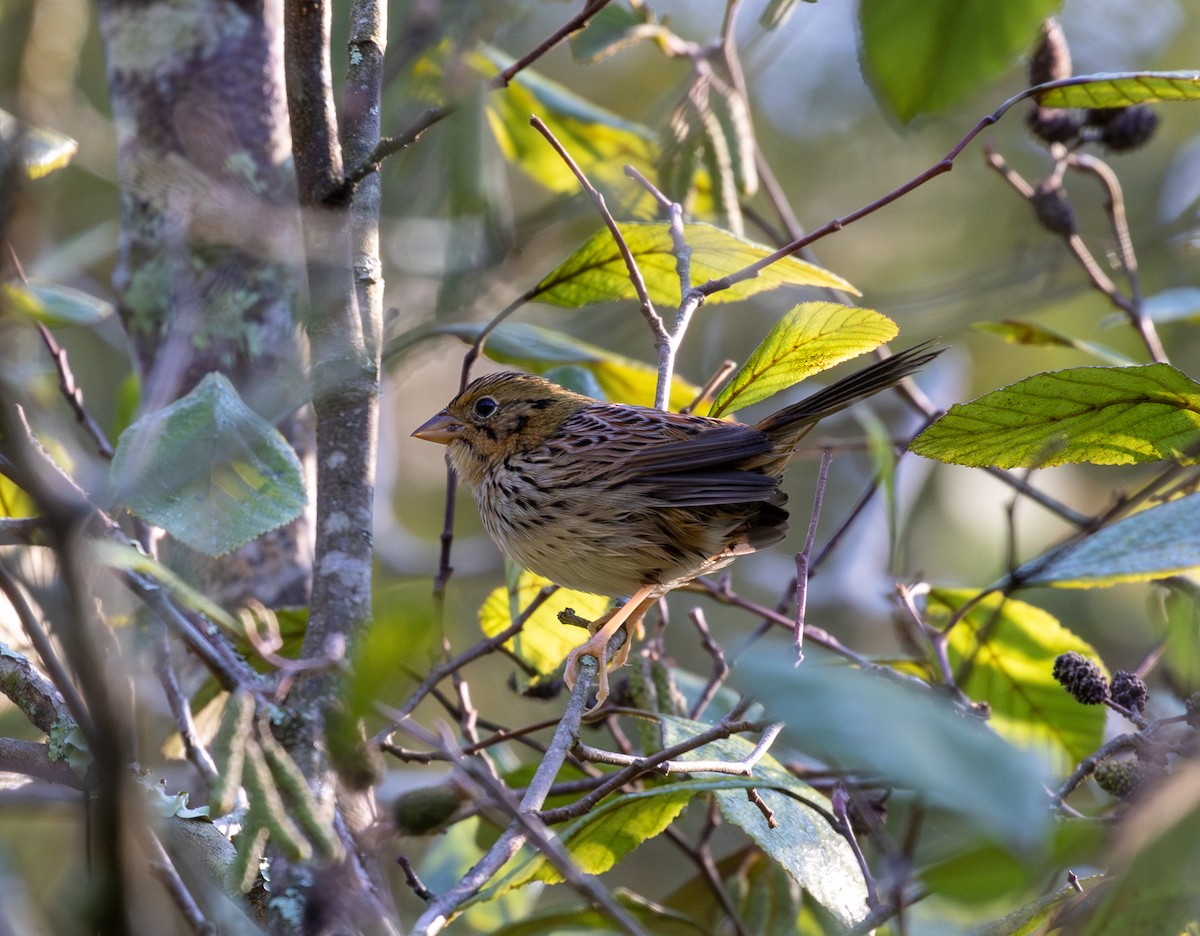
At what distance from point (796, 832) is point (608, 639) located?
81cm

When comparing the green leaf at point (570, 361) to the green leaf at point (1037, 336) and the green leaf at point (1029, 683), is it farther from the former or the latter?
the green leaf at point (1029, 683)

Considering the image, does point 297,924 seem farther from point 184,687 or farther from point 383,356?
point 184,687

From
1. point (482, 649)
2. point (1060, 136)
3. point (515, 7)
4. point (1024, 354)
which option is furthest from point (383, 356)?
point (1024, 354)

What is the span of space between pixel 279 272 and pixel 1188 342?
5.22m

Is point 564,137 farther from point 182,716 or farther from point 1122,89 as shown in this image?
point 182,716

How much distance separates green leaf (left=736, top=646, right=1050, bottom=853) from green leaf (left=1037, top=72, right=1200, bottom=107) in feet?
6.02

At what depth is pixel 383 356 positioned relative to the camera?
115 inches

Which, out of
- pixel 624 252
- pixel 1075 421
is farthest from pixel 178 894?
pixel 1075 421

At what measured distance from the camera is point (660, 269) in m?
3.23

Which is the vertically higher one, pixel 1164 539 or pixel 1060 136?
pixel 1060 136

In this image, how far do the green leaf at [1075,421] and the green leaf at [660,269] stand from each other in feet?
2.13

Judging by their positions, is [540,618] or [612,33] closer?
[540,618]

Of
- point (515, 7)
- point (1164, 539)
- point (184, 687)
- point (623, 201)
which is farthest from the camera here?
point (623, 201)

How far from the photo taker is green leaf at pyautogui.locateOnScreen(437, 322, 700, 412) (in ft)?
11.1
